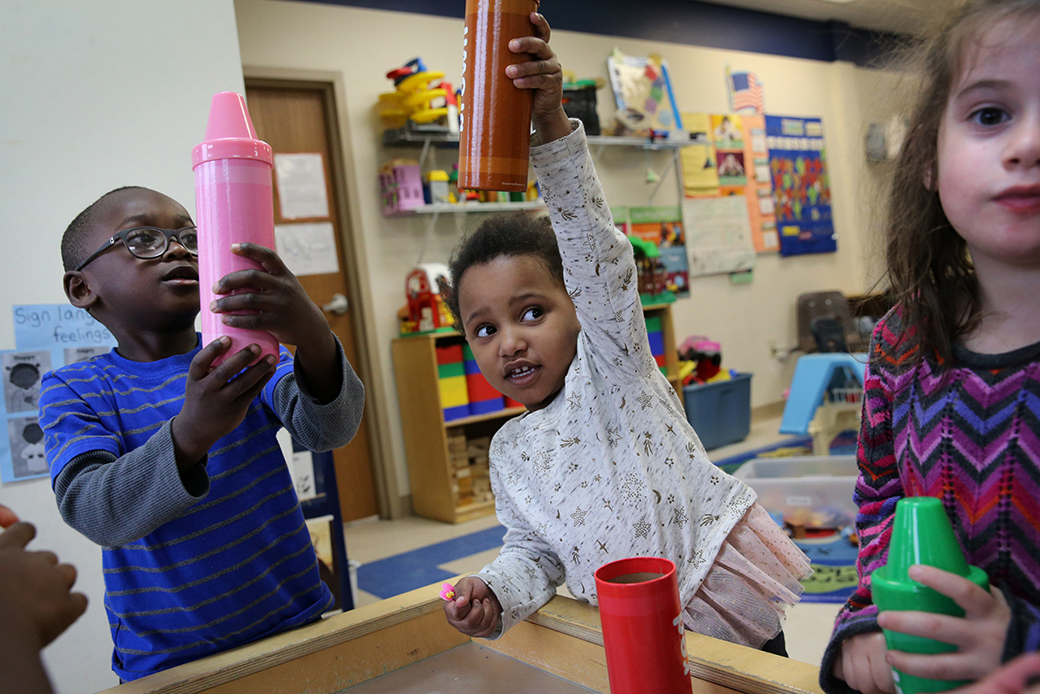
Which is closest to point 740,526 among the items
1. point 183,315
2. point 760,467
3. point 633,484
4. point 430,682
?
point 633,484

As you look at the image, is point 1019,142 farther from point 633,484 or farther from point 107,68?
point 107,68

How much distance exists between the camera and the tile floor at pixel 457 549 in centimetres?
189

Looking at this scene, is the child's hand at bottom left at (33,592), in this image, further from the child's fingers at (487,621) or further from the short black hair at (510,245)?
the short black hair at (510,245)

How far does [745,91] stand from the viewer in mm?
5445

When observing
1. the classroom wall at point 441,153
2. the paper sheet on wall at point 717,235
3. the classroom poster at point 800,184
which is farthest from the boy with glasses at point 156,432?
the classroom poster at point 800,184

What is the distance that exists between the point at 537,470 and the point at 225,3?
1.56 m

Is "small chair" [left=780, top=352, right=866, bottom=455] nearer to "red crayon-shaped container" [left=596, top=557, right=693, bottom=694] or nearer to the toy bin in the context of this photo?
the toy bin

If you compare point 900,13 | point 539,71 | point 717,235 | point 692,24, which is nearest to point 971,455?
point 900,13

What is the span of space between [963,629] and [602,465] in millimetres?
532

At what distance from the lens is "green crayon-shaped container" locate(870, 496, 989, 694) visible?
357 millimetres

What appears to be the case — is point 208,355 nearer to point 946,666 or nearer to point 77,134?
point 946,666

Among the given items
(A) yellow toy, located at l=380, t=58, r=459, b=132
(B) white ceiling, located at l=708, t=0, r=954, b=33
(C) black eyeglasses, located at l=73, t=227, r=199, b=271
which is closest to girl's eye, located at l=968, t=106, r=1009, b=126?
(B) white ceiling, located at l=708, t=0, r=954, b=33

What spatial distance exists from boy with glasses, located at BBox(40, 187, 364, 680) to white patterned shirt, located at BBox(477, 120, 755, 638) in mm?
247

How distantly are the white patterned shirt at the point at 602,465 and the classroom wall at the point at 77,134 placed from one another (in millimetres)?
1189
